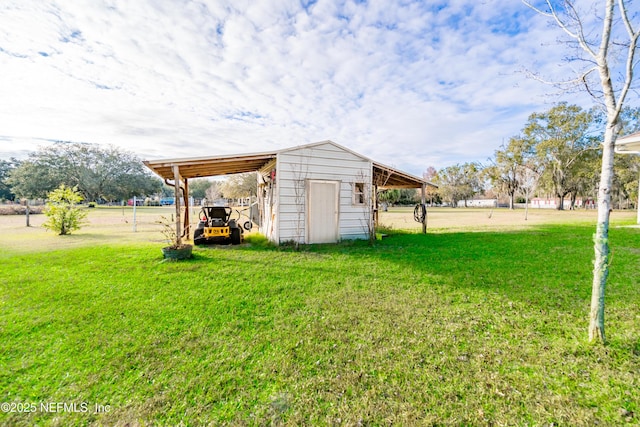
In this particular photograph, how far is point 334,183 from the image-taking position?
8.61 m

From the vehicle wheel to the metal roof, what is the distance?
84.8 inches

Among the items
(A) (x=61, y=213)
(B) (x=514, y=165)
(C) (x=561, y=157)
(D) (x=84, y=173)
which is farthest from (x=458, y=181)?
(D) (x=84, y=173)

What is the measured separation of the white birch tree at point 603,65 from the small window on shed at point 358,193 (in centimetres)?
630

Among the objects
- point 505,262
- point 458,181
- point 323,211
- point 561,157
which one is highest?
point 561,157

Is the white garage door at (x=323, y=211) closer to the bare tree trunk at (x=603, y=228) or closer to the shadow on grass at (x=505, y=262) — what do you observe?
the shadow on grass at (x=505, y=262)

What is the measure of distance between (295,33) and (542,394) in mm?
8994

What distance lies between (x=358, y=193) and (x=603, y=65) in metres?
6.71

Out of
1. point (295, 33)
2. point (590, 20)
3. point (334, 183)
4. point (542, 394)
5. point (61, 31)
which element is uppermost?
point (295, 33)

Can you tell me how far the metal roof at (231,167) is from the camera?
7.07 metres

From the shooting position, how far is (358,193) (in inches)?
358

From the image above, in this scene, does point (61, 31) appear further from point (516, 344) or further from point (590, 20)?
point (516, 344)

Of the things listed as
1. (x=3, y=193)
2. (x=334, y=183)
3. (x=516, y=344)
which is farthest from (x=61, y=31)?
(x=3, y=193)

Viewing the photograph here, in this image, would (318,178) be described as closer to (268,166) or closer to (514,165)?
(268,166)

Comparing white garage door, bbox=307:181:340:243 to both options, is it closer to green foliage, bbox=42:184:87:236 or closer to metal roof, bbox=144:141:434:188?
metal roof, bbox=144:141:434:188
